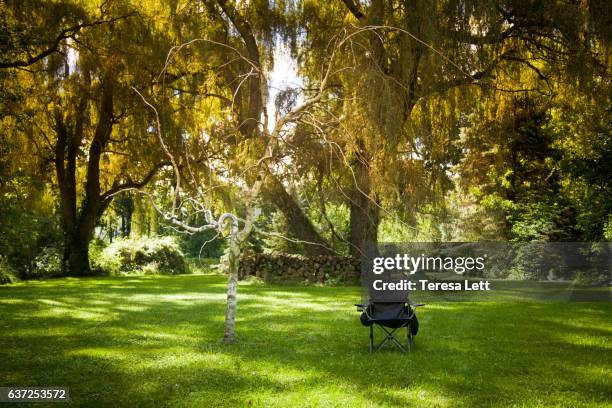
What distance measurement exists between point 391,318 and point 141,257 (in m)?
15.2

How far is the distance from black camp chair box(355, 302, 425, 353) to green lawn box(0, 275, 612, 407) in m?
0.14

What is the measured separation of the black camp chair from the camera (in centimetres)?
503

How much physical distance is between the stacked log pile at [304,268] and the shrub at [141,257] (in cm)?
583

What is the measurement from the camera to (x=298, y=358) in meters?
4.67

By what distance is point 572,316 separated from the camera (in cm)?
752

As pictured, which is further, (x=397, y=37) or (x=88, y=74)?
(x=88, y=74)

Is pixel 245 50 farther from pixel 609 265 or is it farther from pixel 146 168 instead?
pixel 609 265

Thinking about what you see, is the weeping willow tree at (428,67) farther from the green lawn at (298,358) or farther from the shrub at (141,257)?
the shrub at (141,257)

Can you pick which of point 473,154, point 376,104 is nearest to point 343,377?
point 376,104

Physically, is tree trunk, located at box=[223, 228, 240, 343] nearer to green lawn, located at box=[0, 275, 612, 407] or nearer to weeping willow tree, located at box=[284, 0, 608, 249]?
green lawn, located at box=[0, 275, 612, 407]

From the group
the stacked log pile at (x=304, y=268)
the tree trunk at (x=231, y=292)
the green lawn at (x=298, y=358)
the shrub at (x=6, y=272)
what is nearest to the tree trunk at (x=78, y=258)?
the shrub at (x=6, y=272)

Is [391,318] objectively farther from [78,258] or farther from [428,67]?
[78,258]

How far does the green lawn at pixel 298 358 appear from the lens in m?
3.63

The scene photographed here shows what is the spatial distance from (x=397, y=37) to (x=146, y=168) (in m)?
10.3
